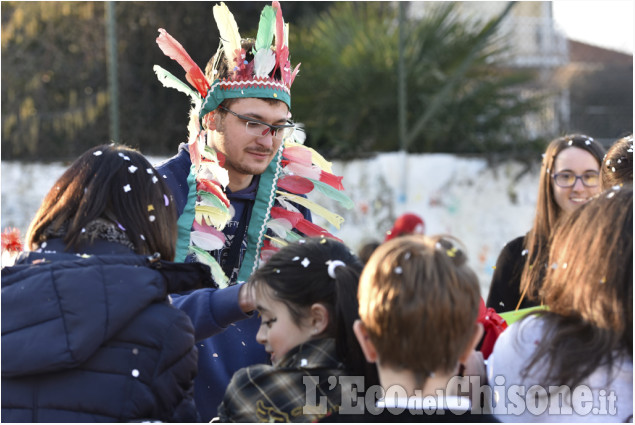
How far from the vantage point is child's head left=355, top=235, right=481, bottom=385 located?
184 cm

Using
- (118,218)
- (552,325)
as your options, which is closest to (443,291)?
(552,325)

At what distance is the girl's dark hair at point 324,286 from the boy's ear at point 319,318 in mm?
12

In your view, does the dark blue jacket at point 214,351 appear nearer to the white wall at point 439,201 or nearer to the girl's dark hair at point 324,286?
the girl's dark hair at point 324,286

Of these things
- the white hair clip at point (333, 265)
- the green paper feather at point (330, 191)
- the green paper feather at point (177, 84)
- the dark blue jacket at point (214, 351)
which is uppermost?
the green paper feather at point (177, 84)

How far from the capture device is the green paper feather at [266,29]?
3.40m

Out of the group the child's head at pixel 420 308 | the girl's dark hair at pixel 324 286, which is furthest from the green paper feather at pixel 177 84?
the child's head at pixel 420 308

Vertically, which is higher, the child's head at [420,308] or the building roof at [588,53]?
the building roof at [588,53]

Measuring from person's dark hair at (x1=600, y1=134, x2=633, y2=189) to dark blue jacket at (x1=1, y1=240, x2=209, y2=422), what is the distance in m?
1.61

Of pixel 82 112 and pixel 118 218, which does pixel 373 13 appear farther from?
pixel 118 218

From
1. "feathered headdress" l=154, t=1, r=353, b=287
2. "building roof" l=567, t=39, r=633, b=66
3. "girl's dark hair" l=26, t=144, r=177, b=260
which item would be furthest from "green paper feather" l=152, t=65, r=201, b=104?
"building roof" l=567, t=39, r=633, b=66

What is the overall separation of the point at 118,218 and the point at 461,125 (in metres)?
5.62

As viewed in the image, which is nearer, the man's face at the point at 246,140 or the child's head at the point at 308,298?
the child's head at the point at 308,298

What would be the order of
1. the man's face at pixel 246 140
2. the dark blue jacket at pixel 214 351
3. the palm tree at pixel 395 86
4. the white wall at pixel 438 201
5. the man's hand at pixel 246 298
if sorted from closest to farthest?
the man's hand at pixel 246 298 → the dark blue jacket at pixel 214 351 → the man's face at pixel 246 140 → the white wall at pixel 438 201 → the palm tree at pixel 395 86

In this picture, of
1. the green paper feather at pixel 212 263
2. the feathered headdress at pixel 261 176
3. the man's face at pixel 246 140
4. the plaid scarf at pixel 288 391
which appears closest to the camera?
the plaid scarf at pixel 288 391
